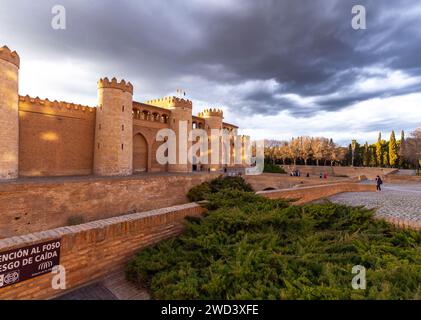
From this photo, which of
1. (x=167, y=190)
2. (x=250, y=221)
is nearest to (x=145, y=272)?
(x=250, y=221)

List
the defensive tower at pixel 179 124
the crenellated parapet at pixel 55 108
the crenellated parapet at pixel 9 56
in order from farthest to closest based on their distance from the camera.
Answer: the defensive tower at pixel 179 124
the crenellated parapet at pixel 55 108
the crenellated parapet at pixel 9 56

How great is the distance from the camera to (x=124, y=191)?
18297mm

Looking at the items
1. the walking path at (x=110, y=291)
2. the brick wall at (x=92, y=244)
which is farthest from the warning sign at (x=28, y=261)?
the walking path at (x=110, y=291)

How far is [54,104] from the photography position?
64.5 feet

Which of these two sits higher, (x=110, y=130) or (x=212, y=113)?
(x=212, y=113)

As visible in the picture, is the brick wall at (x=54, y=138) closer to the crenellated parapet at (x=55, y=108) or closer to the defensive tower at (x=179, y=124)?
the crenellated parapet at (x=55, y=108)

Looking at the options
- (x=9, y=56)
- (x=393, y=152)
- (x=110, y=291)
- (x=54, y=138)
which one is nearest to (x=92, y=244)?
(x=110, y=291)

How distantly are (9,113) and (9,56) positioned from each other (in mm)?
3856

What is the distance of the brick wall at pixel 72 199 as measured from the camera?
12812 mm

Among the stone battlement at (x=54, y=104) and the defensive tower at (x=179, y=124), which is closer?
the stone battlement at (x=54, y=104)

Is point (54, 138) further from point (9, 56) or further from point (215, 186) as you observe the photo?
point (215, 186)

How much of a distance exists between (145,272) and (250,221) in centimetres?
222

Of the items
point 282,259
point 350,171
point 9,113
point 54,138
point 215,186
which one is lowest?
point 215,186
